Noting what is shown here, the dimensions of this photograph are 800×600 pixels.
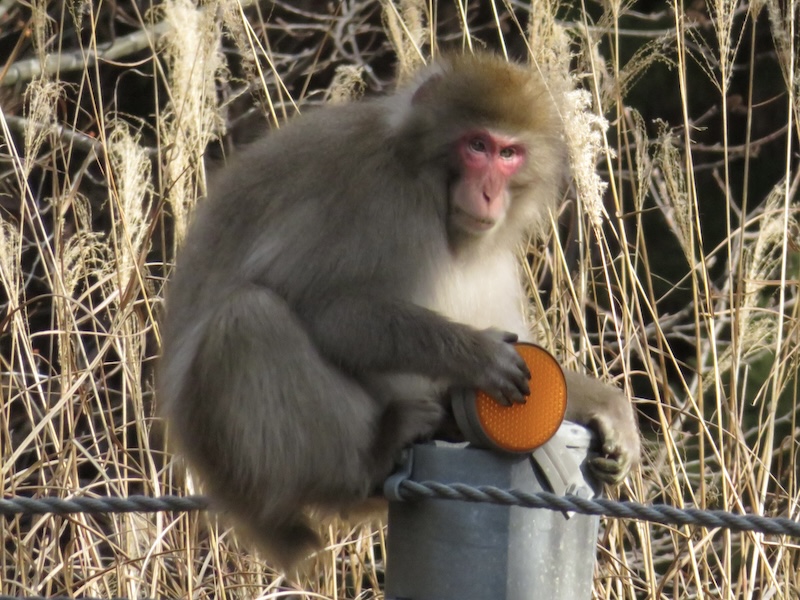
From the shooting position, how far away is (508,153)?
12.2ft

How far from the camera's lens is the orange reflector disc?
2441 mm

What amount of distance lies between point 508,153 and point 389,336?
75 cm

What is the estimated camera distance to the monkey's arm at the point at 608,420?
3104mm

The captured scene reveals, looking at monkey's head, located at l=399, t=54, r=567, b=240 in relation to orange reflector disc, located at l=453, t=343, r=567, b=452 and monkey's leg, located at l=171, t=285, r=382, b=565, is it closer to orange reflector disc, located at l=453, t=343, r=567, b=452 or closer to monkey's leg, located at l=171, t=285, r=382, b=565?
monkey's leg, located at l=171, t=285, r=382, b=565

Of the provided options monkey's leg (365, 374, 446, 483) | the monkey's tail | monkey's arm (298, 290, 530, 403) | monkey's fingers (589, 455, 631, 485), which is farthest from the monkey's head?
the monkey's tail

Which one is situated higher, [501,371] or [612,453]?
[501,371]

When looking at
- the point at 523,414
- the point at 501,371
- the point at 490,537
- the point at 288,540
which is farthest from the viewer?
the point at 288,540

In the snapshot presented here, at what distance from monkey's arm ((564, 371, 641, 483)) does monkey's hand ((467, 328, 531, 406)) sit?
1.06ft

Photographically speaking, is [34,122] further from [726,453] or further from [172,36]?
[726,453]

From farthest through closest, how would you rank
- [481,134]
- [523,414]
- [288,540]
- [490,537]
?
1. [481,134]
2. [288,540]
3. [523,414]
4. [490,537]

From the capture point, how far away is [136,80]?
307 inches

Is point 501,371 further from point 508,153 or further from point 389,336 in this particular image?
point 508,153

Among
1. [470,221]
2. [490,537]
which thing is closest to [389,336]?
[470,221]

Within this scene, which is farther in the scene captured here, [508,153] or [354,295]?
[508,153]
